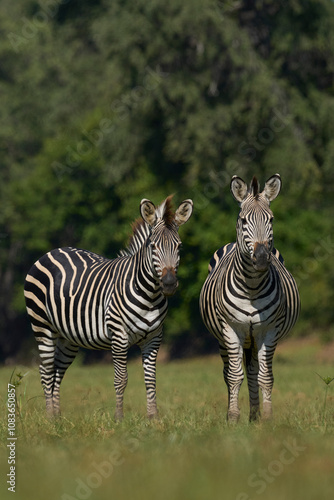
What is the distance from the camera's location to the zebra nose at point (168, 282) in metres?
9.44

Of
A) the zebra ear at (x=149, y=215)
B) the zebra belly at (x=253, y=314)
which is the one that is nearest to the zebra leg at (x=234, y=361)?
the zebra belly at (x=253, y=314)

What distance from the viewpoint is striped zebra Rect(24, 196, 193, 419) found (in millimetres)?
9961

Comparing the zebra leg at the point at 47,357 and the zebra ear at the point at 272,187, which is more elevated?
the zebra ear at the point at 272,187

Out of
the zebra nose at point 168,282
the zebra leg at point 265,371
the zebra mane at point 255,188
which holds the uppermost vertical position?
the zebra mane at point 255,188

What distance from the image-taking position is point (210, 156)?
26.3 metres

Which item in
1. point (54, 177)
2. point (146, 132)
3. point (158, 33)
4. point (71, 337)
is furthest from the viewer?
point (54, 177)

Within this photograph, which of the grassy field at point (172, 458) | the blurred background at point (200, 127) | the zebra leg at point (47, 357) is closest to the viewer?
the grassy field at point (172, 458)

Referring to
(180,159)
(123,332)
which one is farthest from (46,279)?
(180,159)

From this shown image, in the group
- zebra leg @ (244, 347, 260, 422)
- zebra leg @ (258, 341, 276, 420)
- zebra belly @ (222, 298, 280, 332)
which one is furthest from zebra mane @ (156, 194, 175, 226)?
zebra leg @ (244, 347, 260, 422)

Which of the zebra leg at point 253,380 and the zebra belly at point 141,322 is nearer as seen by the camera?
the zebra belly at point 141,322

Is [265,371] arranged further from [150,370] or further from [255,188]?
[255,188]

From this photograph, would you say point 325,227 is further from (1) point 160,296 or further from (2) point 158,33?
(1) point 160,296

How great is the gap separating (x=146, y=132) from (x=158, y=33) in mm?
3475

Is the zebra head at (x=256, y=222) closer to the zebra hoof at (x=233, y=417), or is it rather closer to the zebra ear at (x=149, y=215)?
the zebra ear at (x=149, y=215)
